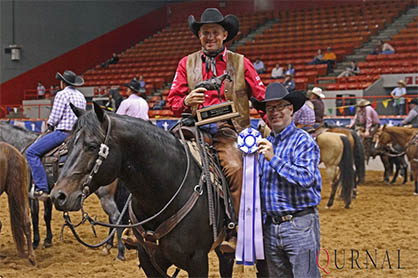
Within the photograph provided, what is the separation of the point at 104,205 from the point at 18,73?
61.1 feet

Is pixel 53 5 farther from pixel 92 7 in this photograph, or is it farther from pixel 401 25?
pixel 401 25

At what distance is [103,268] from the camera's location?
5.09 m

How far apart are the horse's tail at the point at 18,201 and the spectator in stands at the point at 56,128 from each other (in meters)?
0.51

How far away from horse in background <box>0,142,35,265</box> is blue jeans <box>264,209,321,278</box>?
3280 mm

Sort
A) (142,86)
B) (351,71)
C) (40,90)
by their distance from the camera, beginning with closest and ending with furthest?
(142,86) → (351,71) → (40,90)

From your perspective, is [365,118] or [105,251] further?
[365,118]

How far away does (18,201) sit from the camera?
512 centimetres

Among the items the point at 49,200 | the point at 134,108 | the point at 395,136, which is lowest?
the point at 49,200

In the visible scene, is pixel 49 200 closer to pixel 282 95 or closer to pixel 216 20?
pixel 216 20

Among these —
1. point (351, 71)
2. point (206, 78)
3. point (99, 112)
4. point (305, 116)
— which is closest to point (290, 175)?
point (99, 112)

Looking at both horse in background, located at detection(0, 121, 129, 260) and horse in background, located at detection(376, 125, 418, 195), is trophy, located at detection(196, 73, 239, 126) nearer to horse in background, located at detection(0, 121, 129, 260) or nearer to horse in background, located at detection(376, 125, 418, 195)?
horse in background, located at detection(0, 121, 129, 260)

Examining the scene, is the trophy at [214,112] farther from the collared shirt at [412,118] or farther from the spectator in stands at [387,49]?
the spectator in stands at [387,49]

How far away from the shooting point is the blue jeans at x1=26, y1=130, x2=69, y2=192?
18.6 feet

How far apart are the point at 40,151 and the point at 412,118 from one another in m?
8.91
